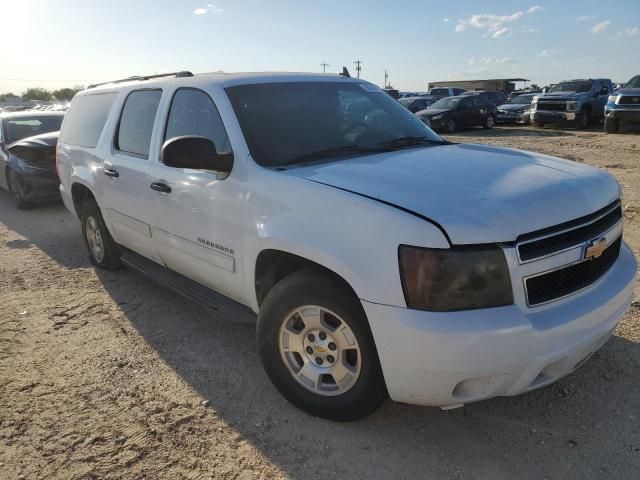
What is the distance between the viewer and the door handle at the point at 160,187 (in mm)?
3549

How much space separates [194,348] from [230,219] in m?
1.16

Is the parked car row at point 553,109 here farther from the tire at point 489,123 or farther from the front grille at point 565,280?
the front grille at point 565,280

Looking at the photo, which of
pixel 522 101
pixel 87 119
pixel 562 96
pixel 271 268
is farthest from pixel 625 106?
pixel 271 268

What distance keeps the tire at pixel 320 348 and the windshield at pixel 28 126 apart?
8520 millimetres

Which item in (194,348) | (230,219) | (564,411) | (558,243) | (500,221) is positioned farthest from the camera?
(194,348)

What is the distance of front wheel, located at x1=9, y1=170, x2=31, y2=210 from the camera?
8.55 meters

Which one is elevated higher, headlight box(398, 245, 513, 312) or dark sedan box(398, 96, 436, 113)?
dark sedan box(398, 96, 436, 113)

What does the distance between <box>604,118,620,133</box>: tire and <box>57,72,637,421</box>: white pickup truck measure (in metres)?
16.3

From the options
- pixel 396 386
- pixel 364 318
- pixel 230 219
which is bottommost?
pixel 396 386

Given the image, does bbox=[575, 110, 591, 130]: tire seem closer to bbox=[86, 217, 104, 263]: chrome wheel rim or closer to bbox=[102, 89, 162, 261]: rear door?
bbox=[86, 217, 104, 263]: chrome wheel rim

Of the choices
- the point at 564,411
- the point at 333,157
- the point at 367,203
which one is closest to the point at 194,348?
the point at 333,157

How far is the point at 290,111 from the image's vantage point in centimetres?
336

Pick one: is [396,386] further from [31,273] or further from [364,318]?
[31,273]

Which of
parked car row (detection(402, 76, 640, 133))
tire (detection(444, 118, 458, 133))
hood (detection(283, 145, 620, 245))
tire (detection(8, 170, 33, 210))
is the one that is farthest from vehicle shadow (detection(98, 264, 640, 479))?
tire (detection(444, 118, 458, 133))
